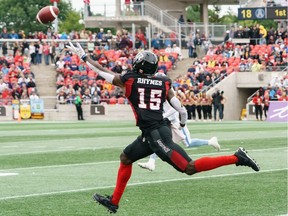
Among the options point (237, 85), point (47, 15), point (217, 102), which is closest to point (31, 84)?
point (217, 102)

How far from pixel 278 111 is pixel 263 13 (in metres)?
8.18

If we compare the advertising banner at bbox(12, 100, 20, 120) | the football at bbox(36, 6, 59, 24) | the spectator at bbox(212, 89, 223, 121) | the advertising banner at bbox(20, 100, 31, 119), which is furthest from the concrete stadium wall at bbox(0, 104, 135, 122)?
the football at bbox(36, 6, 59, 24)

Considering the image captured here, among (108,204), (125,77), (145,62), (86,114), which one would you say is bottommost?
(86,114)

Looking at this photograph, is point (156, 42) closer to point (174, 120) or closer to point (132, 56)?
point (132, 56)

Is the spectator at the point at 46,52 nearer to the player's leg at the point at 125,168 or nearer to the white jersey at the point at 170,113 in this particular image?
the white jersey at the point at 170,113

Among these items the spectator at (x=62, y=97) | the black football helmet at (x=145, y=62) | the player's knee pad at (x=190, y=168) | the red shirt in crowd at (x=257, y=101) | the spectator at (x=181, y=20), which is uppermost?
the spectator at (x=181, y=20)

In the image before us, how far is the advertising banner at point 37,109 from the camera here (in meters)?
37.7

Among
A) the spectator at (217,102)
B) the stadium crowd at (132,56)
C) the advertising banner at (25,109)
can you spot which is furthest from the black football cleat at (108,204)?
the advertising banner at (25,109)

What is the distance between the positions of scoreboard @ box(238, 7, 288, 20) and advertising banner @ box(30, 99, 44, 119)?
396 inches

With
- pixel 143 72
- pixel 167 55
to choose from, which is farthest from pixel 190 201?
pixel 167 55

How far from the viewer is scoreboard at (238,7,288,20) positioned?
133ft

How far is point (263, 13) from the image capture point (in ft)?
132

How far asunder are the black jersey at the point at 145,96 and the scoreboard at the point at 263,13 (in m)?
32.1

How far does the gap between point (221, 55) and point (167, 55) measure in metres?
2.90
